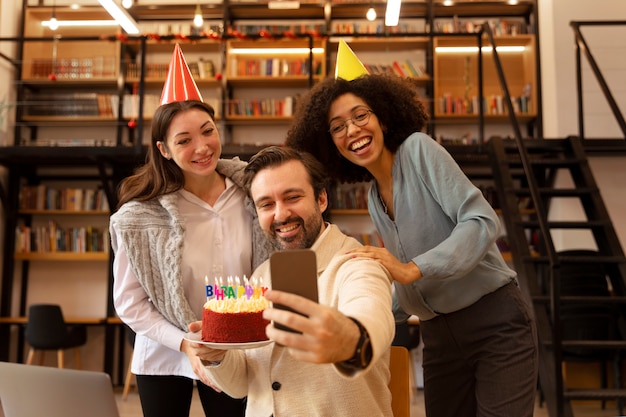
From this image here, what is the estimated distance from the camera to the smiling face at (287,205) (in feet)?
4.60

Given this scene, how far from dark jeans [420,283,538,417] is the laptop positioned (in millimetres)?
954

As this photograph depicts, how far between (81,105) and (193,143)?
5.51m

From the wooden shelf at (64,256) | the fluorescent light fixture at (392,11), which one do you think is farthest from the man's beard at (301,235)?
the wooden shelf at (64,256)

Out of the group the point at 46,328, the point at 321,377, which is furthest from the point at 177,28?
the point at 321,377

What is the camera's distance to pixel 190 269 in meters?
1.71

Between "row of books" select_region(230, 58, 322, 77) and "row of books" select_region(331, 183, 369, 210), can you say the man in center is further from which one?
"row of books" select_region(230, 58, 322, 77)

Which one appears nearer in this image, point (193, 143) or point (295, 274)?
point (295, 274)

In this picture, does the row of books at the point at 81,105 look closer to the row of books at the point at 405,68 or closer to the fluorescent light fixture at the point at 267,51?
the fluorescent light fixture at the point at 267,51

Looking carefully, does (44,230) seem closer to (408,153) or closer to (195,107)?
(195,107)

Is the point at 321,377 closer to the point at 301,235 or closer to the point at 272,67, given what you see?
the point at 301,235

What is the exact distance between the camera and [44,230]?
643 centimetres

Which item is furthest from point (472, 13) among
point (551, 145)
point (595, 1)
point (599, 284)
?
point (599, 284)

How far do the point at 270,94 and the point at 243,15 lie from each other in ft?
3.55

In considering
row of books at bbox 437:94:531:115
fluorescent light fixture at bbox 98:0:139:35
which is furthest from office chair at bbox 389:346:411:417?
row of books at bbox 437:94:531:115
